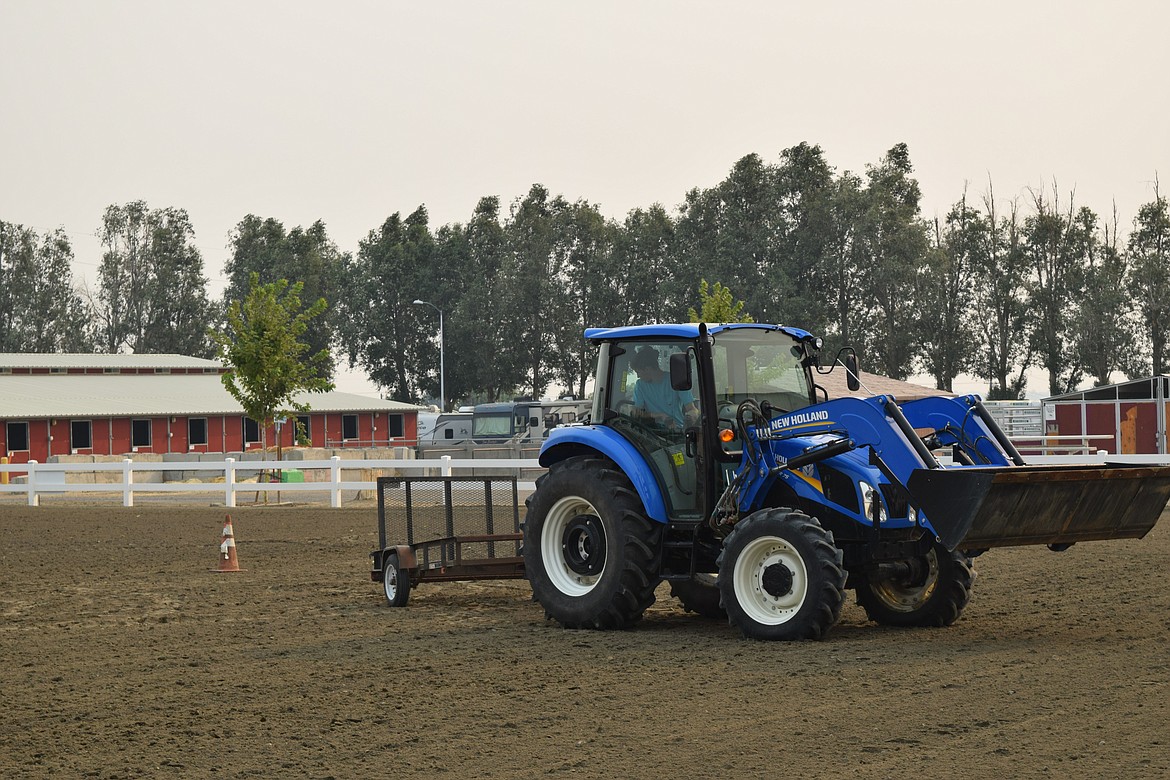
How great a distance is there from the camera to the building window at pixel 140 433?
5453 centimetres

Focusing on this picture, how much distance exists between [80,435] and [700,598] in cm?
4615

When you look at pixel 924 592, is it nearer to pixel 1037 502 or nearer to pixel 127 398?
pixel 1037 502

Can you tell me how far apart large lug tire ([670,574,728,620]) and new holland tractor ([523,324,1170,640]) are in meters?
0.02

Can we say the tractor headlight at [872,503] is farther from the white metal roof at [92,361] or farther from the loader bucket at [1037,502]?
the white metal roof at [92,361]

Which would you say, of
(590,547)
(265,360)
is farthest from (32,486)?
(590,547)

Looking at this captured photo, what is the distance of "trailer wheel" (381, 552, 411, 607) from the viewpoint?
1248 centimetres

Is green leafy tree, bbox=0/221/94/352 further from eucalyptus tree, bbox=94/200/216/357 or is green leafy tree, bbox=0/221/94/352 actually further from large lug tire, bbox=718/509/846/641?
large lug tire, bbox=718/509/846/641

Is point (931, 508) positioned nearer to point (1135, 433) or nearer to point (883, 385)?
point (883, 385)

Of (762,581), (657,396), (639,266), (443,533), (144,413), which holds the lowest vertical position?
(762,581)

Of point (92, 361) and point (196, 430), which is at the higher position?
point (92, 361)

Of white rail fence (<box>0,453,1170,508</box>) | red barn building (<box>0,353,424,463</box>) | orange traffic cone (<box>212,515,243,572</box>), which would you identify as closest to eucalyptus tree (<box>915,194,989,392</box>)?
red barn building (<box>0,353,424,463</box>)

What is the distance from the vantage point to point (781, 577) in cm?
972

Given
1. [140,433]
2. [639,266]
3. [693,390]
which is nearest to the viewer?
[693,390]

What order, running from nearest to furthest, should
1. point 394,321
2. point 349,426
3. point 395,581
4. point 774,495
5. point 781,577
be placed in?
1. point 781,577
2. point 774,495
3. point 395,581
4. point 349,426
5. point 394,321
